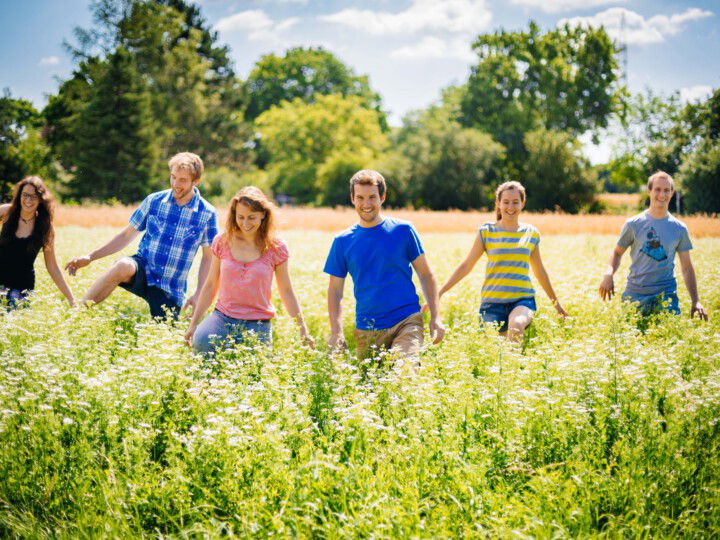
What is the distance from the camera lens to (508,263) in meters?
6.60

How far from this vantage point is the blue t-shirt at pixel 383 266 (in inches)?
215

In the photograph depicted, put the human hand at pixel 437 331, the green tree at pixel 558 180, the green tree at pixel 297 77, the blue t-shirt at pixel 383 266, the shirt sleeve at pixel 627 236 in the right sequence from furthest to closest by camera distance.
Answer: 1. the green tree at pixel 297 77
2. the green tree at pixel 558 180
3. the shirt sleeve at pixel 627 236
4. the blue t-shirt at pixel 383 266
5. the human hand at pixel 437 331

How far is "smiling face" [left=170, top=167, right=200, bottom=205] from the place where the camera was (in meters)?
6.66

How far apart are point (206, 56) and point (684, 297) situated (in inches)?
2280

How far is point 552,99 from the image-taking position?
199 feet

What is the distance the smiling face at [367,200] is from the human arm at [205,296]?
1.50 m

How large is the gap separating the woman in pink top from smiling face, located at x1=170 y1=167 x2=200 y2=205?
133 centimetres

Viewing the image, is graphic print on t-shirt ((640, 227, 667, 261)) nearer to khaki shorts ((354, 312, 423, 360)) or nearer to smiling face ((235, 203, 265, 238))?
khaki shorts ((354, 312, 423, 360))

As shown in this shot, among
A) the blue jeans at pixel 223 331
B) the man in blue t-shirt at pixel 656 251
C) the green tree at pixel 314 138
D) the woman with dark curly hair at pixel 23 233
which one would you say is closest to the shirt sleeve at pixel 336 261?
the blue jeans at pixel 223 331

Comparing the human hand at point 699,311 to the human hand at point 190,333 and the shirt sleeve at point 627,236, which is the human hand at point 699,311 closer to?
the shirt sleeve at point 627,236

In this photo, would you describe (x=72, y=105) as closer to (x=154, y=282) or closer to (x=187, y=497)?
(x=154, y=282)

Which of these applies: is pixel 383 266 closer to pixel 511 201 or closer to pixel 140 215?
pixel 511 201

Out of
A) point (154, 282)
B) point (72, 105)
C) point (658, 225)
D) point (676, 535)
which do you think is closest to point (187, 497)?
point (676, 535)

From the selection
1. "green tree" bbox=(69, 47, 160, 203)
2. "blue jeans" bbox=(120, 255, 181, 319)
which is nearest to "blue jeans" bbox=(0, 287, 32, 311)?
"blue jeans" bbox=(120, 255, 181, 319)
